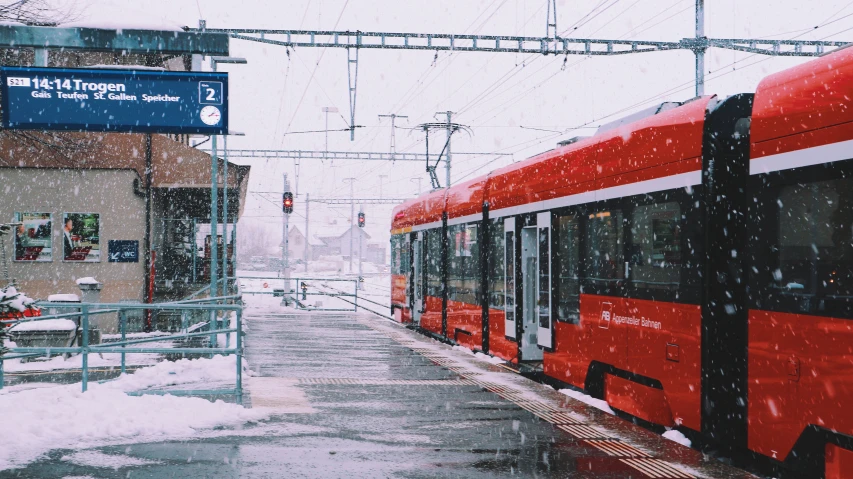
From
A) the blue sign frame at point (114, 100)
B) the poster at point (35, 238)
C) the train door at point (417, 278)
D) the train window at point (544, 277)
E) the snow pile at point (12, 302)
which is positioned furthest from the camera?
the poster at point (35, 238)

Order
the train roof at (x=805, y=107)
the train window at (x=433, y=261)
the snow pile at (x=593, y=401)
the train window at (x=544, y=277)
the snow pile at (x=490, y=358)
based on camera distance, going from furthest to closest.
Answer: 1. the train window at (x=433, y=261)
2. the snow pile at (x=490, y=358)
3. the train window at (x=544, y=277)
4. the snow pile at (x=593, y=401)
5. the train roof at (x=805, y=107)

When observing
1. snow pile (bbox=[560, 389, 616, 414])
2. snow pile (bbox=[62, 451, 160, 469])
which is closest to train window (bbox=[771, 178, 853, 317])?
snow pile (bbox=[560, 389, 616, 414])

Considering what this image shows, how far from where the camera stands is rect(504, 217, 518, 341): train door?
42.4ft

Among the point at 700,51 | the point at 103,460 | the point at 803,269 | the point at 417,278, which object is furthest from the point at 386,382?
the point at 700,51

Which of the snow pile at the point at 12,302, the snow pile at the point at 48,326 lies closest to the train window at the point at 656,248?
the snow pile at the point at 12,302

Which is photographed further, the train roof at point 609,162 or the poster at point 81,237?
the poster at point 81,237

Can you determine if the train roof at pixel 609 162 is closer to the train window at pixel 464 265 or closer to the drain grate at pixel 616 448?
the train window at pixel 464 265

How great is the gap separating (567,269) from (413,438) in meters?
3.73

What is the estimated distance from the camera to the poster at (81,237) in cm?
2109

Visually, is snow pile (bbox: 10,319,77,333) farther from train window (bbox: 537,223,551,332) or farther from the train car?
the train car

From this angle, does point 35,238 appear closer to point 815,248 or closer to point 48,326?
point 48,326

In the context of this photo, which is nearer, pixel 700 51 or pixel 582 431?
pixel 582 431

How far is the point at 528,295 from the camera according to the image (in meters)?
12.5

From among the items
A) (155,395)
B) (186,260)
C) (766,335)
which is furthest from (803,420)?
(186,260)
